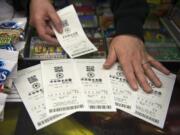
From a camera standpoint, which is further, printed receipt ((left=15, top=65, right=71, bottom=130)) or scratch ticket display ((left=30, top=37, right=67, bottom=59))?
scratch ticket display ((left=30, top=37, right=67, bottom=59))

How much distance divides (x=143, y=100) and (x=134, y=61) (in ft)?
0.45

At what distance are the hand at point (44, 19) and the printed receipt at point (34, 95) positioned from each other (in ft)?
0.46

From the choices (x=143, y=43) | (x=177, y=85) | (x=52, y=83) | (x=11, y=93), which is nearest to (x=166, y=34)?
(x=143, y=43)

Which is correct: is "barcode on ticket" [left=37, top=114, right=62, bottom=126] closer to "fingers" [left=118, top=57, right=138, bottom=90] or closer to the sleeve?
"fingers" [left=118, top=57, right=138, bottom=90]

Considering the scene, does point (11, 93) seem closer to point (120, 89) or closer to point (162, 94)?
point (120, 89)

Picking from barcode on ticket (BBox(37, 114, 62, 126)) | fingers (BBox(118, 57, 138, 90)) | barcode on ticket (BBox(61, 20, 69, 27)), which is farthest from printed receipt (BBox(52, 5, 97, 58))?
barcode on ticket (BBox(37, 114, 62, 126))

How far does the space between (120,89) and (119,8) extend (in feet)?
1.13

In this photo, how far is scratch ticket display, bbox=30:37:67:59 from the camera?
0.85 meters

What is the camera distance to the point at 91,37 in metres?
0.93

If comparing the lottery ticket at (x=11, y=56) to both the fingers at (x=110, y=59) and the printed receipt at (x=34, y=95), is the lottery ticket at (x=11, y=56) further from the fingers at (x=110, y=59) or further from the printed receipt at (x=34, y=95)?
the fingers at (x=110, y=59)

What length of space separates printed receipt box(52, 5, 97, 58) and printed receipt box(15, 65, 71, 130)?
0.12 meters

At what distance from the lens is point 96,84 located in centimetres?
77

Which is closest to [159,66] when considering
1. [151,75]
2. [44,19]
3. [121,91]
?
[151,75]

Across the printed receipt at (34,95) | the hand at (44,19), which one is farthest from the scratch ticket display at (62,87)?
the hand at (44,19)
